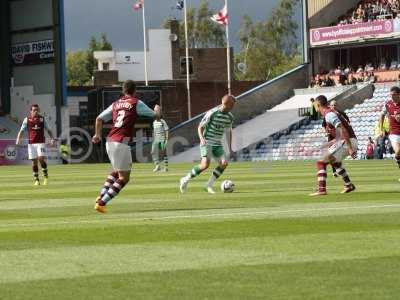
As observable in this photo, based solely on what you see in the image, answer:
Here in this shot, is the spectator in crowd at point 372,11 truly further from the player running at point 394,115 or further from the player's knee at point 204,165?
the player's knee at point 204,165

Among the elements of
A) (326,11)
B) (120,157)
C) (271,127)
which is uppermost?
(326,11)

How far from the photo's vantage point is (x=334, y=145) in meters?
21.5

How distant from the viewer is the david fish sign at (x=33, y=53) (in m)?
71.9

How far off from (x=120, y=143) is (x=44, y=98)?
55.2 meters

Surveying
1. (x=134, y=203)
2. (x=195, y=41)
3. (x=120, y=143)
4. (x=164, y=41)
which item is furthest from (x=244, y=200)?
(x=195, y=41)

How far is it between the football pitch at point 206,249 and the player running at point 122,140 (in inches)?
16.7

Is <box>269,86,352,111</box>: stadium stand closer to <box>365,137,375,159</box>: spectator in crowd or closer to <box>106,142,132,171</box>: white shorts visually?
<box>365,137,375,159</box>: spectator in crowd

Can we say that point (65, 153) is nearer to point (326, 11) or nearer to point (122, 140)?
point (326, 11)

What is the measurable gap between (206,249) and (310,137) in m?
50.9

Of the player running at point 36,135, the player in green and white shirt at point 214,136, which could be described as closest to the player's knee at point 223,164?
the player in green and white shirt at point 214,136

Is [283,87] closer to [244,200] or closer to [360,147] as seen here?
[360,147]

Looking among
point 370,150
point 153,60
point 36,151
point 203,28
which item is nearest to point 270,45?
point 203,28

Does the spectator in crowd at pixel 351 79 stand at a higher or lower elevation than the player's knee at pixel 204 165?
higher

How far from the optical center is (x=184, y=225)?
48.6 ft
